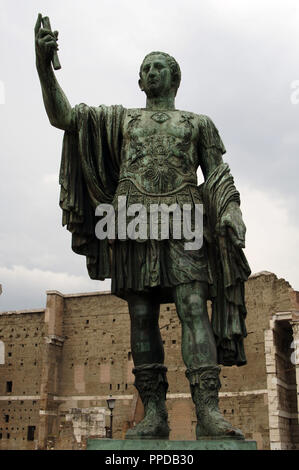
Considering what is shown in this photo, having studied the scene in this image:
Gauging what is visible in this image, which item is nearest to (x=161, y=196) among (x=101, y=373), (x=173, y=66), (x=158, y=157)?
(x=158, y=157)

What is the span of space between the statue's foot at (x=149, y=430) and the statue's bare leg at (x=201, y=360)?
23 centimetres

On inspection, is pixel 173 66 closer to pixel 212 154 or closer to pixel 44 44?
pixel 212 154

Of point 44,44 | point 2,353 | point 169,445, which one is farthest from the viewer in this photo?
point 2,353

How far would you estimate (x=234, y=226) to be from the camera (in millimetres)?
3303

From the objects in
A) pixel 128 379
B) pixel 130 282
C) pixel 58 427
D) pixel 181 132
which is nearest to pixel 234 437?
pixel 130 282

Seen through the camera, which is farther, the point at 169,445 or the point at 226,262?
the point at 226,262

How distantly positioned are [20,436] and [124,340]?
23.6ft

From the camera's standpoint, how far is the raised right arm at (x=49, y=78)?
3.42m

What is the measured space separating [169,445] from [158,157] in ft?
5.41

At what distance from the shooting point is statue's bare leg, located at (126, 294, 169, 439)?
3232 millimetres

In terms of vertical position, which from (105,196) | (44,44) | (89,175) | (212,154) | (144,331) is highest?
(44,44)

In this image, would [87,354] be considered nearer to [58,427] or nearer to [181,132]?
[58,427]

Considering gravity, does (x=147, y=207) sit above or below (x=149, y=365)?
above

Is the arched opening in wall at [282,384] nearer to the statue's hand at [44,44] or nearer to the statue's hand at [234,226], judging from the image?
the statue's hand at [234,226]
